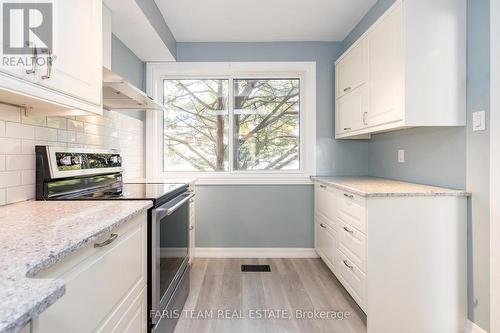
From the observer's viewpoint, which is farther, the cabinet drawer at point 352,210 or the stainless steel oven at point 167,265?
the cabinet drawer at point 352,210

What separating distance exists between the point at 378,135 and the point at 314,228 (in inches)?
48.5

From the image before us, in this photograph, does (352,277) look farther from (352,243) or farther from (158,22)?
(158,22)

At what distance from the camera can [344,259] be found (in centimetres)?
204

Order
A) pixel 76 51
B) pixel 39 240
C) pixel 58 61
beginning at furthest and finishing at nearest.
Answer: pixel 76 51, pixel 58 61, pixel 39 240

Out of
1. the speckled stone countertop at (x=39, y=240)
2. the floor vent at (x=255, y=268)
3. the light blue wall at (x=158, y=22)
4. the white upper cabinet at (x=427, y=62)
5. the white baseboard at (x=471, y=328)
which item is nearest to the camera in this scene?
the speckled stone countertop at (x=39, y=240)

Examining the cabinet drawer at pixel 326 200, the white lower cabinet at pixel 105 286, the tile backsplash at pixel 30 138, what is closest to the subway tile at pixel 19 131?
the tile backsplash at pixel 30 138

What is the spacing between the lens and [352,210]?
1886 millimetres

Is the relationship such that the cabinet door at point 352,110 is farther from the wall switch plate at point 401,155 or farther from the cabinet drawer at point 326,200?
the cabinet drawer at point 326,200

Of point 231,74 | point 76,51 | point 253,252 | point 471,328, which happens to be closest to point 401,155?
point 471,328

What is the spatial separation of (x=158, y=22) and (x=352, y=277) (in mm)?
2678

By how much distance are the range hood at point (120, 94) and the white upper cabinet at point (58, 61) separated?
0.47 feet

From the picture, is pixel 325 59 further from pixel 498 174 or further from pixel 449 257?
pixel 449 257

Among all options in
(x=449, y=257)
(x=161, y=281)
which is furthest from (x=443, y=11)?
(x=161, y=281)

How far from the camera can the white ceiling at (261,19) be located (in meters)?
2.34
